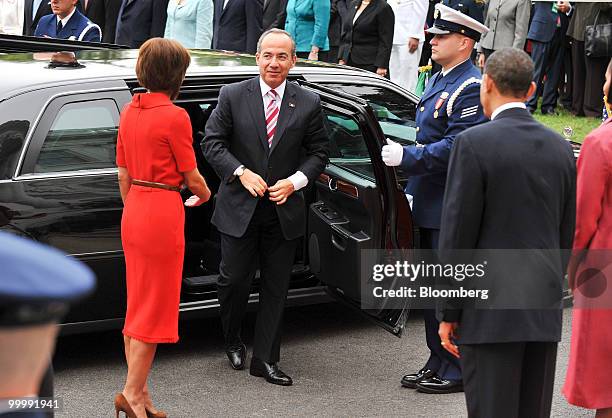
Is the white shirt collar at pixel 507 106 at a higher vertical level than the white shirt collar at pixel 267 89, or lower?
higher

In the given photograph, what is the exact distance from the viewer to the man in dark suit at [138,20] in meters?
12.5

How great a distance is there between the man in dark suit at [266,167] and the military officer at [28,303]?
3988mm

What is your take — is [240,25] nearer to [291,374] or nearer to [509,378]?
[291,374]

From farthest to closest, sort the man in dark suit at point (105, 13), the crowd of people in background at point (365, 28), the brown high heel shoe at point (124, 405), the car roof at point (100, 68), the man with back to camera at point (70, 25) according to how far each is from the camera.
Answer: the man in dark suit at point (105, 13)
the crowd of people in background at point (365, 28)
the man with back to camera at point (70, 25)
the car roof at point (100, 68)
the brown high heel shoe at point (124, 405)

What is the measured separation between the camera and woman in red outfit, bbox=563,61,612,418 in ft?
14.1

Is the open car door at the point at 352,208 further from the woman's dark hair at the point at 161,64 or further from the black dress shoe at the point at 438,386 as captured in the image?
the woman's dark hair at the point at 161,64

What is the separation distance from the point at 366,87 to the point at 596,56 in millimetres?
7613

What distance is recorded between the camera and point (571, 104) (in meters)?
14.5

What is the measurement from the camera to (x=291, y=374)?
5965 millimetres

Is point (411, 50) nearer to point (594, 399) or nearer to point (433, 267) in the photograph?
point (433, 267)

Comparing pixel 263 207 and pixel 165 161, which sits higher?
pixel 165 161

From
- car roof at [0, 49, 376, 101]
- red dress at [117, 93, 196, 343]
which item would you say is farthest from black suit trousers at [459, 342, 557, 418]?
car roof at [0, 49, 376, 101]

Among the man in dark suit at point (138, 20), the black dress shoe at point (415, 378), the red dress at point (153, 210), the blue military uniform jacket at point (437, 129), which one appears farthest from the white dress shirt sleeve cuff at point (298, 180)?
the man in dark suit at point (138, 20)

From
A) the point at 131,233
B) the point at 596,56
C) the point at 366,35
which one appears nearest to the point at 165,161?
the point at 131,233
